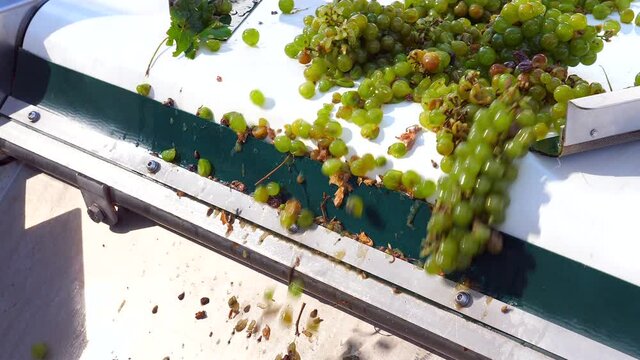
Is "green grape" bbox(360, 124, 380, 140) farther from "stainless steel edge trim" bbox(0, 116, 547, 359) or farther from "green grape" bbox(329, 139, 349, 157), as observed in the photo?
"stainless steel edge trim" bbox(0, 116, 547, 359)

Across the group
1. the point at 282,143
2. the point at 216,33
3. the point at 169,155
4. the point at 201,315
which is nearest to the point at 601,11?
the point at 282,143

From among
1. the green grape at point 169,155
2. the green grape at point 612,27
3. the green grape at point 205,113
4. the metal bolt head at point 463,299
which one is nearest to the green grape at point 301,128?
the green grape at point 205,113

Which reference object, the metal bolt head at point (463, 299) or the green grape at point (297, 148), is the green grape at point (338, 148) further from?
the metal bolt head at point (463, 299)

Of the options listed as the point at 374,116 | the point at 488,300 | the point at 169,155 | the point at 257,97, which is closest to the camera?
the point at 488,300

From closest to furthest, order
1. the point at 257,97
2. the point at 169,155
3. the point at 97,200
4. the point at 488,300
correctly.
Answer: the point at 488,300 → the point at 257,97 → the point at 169,155 → the point at 97,200

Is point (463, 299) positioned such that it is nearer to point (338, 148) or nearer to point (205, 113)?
point (338, 148)

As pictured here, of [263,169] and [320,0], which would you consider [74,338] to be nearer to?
[263,169]

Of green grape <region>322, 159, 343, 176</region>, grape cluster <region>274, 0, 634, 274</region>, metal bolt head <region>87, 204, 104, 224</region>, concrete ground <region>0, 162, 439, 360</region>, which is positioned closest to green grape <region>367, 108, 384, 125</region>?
grape cluster <region>274, 0, 634, 274</region>

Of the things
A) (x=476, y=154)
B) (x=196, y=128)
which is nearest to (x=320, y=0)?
(x=196, y=128)
